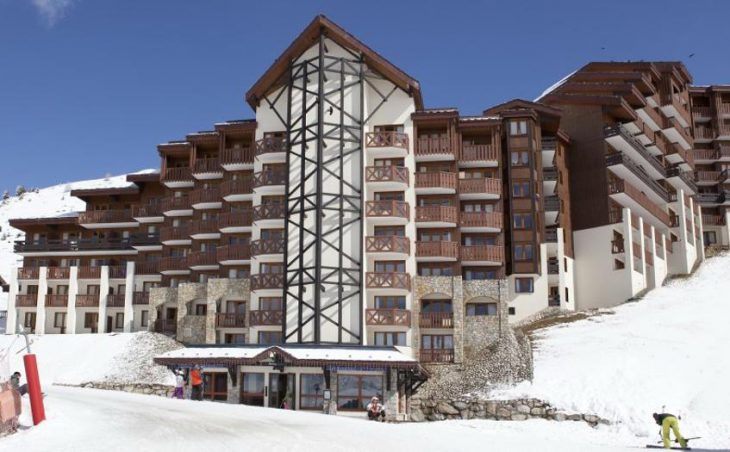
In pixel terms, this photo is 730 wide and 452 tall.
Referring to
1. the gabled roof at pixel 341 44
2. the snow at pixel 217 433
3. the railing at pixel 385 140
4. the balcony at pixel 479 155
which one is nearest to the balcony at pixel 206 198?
the gabled roof at pixel 341 44

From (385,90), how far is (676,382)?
90.7ft

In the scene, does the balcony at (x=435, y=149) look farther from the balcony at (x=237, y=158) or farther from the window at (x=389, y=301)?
the balcony at (x=237, y=158)

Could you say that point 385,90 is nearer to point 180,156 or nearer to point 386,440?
point 180,156

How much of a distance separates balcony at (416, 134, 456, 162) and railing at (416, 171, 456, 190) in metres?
1.43

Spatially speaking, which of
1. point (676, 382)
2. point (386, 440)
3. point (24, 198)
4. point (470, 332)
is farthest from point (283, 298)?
Answer: point (24, 198)

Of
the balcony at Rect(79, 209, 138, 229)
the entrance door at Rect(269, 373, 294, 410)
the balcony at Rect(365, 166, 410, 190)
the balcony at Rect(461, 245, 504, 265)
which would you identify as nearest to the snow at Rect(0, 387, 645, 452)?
the entrance door at Rect(269, 373, 294, 410)

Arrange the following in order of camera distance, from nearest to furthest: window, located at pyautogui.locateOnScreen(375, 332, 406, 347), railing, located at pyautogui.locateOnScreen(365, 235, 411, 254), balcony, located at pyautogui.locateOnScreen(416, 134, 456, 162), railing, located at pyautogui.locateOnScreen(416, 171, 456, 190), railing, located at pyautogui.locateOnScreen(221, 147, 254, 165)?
window, located at pyautogui.locateOnScreen(375, 332, 406, 347) → railing, located at pyautogui.locateOnScreen(365, 235, 411, 254) → railing, located at pyautogui.locateOnScreen(416, 171, 456, 190) → balcony, located at pyautogui.locateOnScreen(416, 134, 456, 162) → railing, located at pyautogui.locateOnScreen(221, 147, 254, 165)

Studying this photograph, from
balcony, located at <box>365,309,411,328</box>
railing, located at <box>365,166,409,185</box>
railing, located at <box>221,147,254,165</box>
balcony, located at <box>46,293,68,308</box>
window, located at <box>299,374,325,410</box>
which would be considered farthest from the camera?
balcony, located at <box>46,293,68,308</box>

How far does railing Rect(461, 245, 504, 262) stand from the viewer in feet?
188

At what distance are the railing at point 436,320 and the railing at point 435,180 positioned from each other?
8.90m

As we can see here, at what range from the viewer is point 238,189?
197ft

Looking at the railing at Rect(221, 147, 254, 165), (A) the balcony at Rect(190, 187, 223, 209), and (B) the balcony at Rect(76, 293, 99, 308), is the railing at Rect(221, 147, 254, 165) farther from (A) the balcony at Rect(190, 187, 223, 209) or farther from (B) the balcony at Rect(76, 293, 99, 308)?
(B) the balcony at Rect(76, 293, 99, 308)

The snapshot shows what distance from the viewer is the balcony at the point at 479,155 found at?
194ft

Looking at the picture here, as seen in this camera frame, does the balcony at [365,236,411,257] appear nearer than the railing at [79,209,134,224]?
Yes
